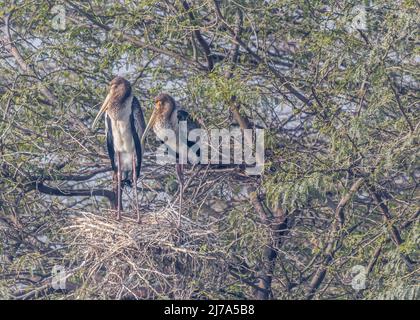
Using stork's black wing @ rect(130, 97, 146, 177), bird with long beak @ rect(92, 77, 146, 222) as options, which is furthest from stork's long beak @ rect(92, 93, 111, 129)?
stork's black wing @ rect(130, 97, 146, 177)

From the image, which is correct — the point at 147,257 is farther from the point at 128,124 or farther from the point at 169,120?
the point at 128,124

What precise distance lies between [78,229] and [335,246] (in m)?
1.80

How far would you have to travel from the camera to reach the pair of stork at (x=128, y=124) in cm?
864

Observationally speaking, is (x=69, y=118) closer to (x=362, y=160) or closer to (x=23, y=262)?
(x=23, y=262)

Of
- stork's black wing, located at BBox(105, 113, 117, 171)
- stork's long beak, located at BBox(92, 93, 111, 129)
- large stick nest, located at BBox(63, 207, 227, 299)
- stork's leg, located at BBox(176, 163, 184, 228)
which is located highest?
stork's long beak, located at BBox(92, 93, 111, 129)

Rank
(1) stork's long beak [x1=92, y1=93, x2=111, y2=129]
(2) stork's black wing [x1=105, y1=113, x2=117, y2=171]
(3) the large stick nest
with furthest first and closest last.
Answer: (2) stork's black wing [x1=105, y1=113, x2=117, y2=171] < (1) stork's long beak [x1=92, y1=93, x2=111, y2=129] < (3) the large stick nest

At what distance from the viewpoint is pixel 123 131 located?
898 centimetres

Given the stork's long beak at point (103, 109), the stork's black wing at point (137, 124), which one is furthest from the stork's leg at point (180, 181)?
the stork's long beak at point (103, 109)

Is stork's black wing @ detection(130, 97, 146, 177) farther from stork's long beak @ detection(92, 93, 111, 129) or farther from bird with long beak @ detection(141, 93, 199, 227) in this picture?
stork's long beak @ detection(92, 93, 111, 129)

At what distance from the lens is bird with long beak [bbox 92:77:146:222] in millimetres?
8633

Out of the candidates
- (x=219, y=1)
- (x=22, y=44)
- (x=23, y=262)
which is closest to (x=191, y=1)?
(x=219, y=1)

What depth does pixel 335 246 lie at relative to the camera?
827 centimetres

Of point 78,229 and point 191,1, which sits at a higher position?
point 191,1

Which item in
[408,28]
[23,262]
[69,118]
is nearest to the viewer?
[408,28]
